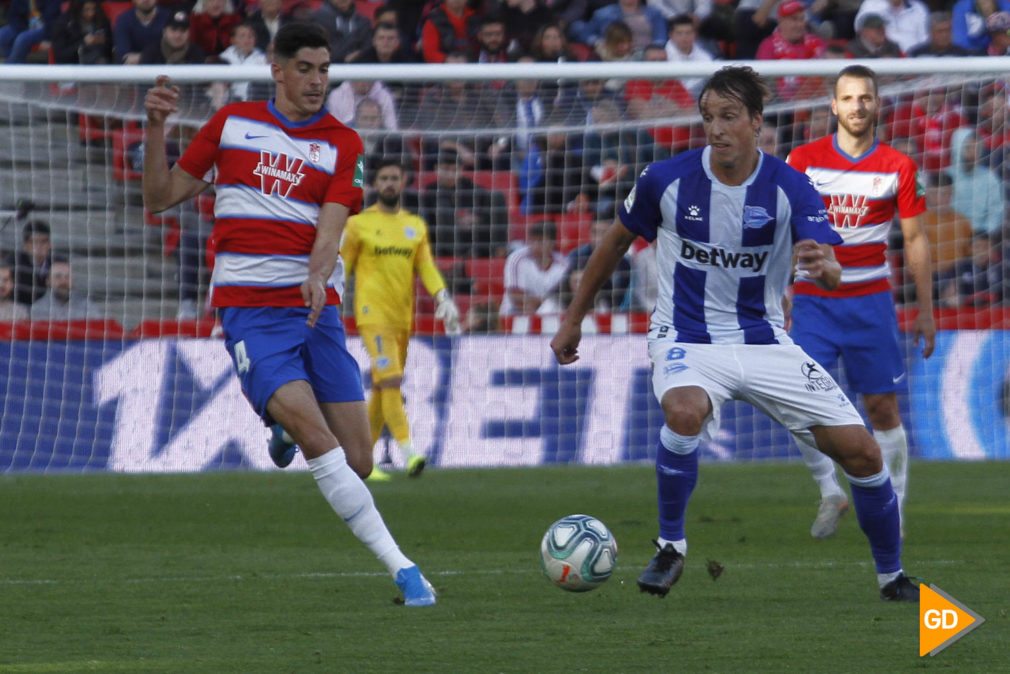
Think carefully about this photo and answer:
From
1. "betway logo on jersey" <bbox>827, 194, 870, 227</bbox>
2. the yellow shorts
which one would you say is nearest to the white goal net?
the yellow shorts

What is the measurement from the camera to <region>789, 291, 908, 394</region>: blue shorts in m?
7.78

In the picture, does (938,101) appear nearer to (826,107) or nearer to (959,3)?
(826,107)

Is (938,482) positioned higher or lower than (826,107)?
lower

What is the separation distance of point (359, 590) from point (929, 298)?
10.4 feet

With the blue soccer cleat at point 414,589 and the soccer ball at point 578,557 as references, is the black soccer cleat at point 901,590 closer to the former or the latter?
the soccer ball at point 578,557

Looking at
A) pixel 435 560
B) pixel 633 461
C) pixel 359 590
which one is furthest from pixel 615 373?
pixel 359 590

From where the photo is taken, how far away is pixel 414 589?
582 cm

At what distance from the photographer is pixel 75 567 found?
7.06 meters

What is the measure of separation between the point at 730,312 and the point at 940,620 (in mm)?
1380

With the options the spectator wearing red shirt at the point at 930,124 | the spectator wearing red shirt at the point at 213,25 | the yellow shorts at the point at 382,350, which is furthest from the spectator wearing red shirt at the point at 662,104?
the spectator wearing red shirt at the point at 213,25

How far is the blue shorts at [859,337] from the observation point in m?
7.78

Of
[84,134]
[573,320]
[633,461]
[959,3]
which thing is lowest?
[633,461]

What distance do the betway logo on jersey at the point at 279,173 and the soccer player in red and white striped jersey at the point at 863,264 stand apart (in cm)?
278

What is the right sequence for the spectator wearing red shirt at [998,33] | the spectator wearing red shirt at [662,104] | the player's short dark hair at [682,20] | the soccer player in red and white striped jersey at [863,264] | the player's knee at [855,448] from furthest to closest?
the spectator wearing red shirt at [998,33], the player's short dark hair at [682,20], the spectator wearing red shirt at [662,104], the soccer player in red and white striped jersey at [863,264], the player's knee at [855,448]
